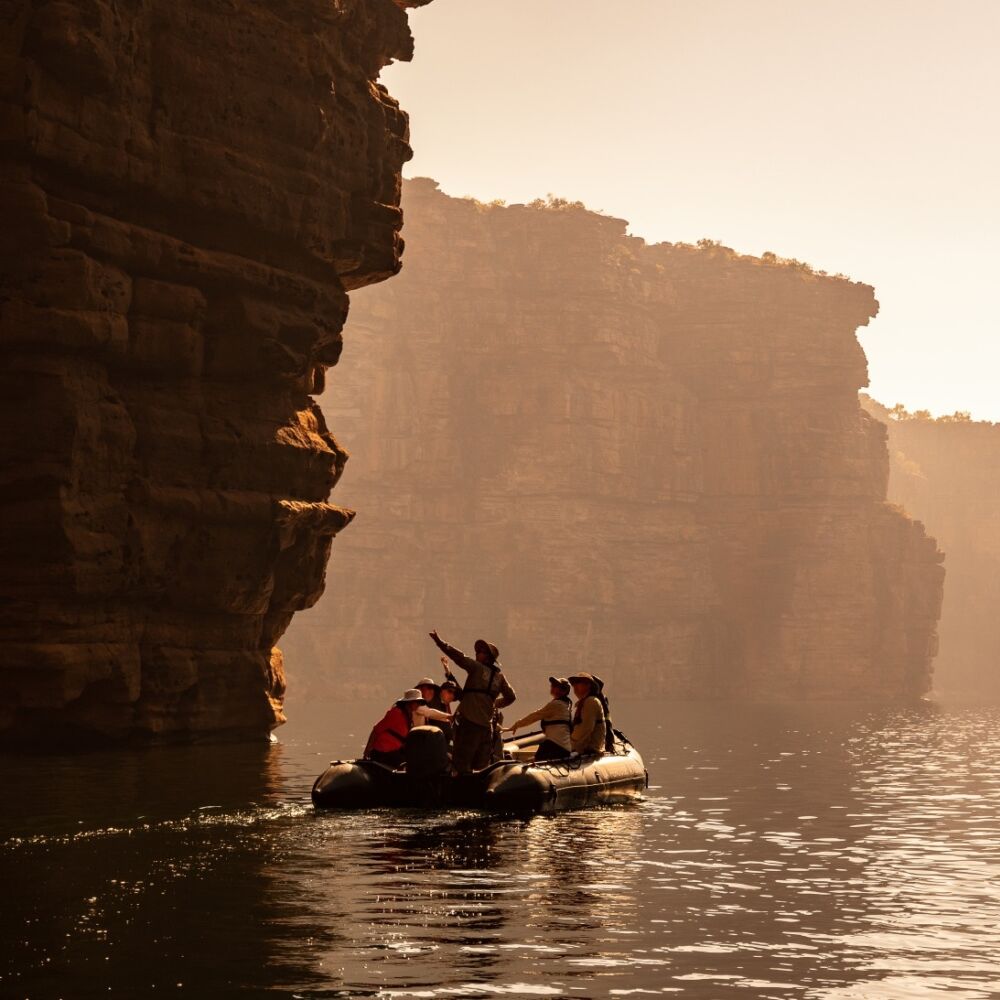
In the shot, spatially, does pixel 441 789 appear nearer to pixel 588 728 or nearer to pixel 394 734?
pixel 394 734

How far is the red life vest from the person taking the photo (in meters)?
23.4

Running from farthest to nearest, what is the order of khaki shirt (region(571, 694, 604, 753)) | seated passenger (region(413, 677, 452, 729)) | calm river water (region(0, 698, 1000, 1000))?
khaki shirt (region(571, 694, 604, 753))
seated passenger (region(413, 677, 452, 729))
calm river water (region(0, 698, 1000, 1000))

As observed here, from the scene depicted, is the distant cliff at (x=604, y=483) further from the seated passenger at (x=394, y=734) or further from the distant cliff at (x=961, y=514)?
the seated passenger at (x=394, y=734)

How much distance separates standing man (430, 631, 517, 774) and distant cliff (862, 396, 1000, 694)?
13513cm

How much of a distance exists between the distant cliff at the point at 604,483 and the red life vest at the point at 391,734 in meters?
82.5

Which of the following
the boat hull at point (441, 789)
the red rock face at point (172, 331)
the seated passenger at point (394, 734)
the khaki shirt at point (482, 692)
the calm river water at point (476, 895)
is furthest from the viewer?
the red rock face at point (172, 331)

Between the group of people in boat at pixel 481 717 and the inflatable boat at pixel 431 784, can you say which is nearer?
the inflatable boat at pixel 431 784

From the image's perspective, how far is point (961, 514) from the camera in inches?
6816

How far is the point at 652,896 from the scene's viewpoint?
16266 mm

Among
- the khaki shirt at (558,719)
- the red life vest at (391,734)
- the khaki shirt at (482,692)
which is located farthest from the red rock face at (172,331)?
the khaki shirt at (482,692)

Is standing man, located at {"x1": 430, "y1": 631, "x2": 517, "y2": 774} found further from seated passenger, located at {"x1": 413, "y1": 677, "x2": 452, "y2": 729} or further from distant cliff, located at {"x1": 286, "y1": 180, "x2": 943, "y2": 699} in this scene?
distant cliff, located at {"x1": 286, "y1": 180, "x2": 943, "y2": 699}

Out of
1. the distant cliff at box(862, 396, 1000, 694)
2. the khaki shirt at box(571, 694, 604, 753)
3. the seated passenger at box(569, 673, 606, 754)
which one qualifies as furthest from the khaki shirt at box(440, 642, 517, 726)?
the distant cliff at box(862, 396, 1000, 694)

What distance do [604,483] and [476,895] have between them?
9729cm

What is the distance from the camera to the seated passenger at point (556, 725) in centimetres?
2419
